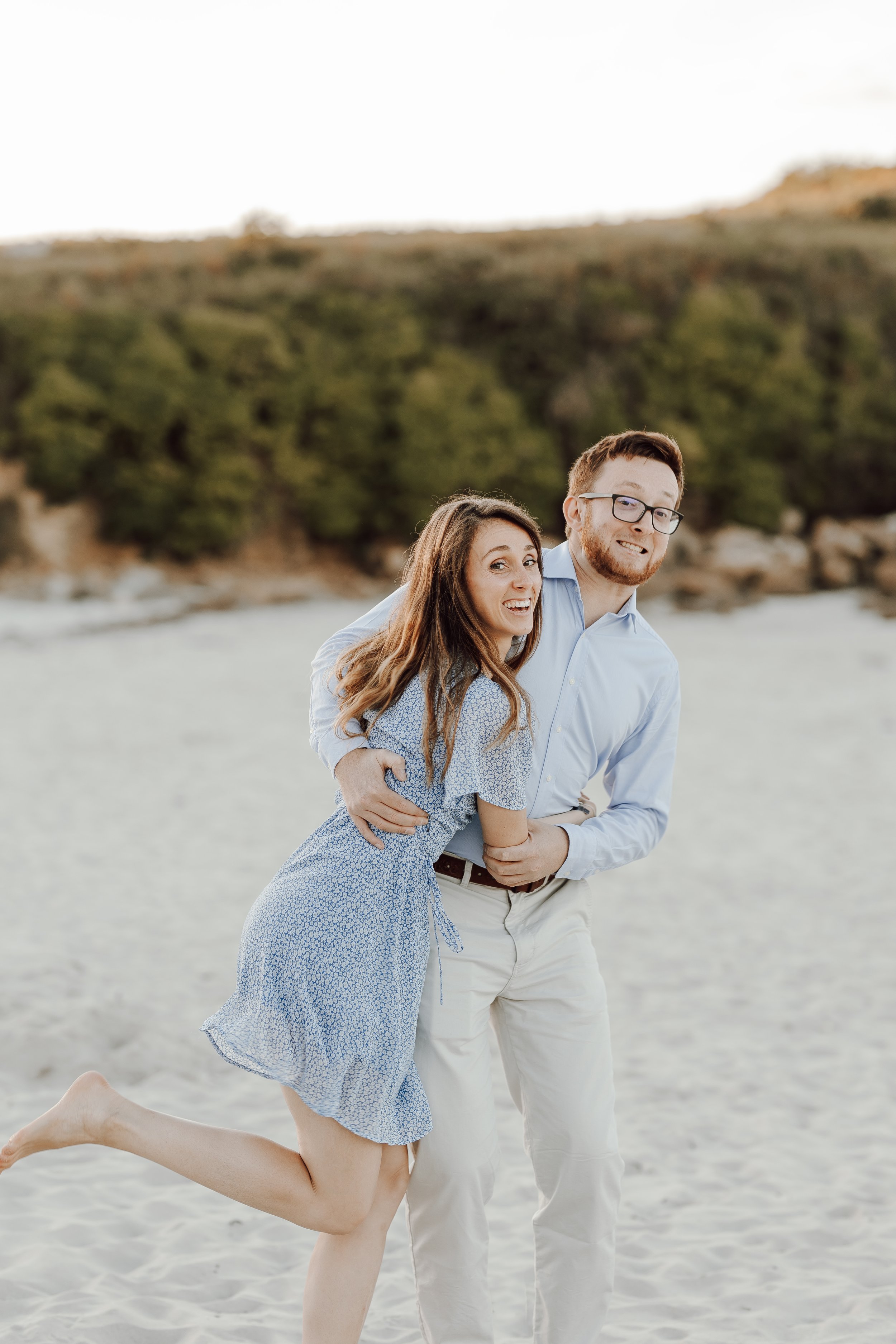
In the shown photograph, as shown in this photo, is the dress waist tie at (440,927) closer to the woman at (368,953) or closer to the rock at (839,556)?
the woman at (368,953)

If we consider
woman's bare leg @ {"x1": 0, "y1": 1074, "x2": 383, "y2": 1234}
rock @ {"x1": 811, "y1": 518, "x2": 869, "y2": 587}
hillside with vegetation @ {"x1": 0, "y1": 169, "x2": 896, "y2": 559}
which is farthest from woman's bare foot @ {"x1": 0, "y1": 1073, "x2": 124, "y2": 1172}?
rock @ {"x1": 811, "y1": 518, "x2": 869, "y2": 587}

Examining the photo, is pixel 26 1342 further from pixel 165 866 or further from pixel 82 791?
pixel 82 791

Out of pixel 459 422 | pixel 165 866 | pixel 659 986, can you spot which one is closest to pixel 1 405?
pixel 459 422

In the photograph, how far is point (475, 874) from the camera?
2.36 metres

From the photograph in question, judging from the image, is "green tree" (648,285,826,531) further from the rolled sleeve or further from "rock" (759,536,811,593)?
the rolled sleeve

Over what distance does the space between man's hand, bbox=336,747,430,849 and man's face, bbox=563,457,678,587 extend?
0.66 metres

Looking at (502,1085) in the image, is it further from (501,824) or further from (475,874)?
(501,824)

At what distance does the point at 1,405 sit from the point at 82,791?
1260 centimetres

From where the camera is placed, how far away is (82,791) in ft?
29.2

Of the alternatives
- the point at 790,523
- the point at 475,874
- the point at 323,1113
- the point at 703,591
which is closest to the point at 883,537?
the point at 790,523

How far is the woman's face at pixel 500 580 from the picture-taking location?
2.27 m

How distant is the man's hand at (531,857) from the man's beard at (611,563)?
57 cm

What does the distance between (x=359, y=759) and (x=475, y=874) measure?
35 cm

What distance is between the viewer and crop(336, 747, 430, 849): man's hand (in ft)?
7.18
